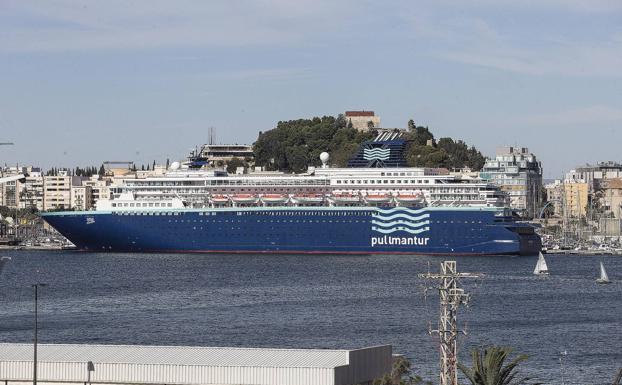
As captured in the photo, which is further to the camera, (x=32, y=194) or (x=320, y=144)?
(x=32, y=194)

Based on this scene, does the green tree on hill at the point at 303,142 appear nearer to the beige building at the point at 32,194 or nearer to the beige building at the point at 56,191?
the beige building at the point at 56,191

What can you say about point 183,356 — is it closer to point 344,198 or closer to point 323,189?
point 344,198

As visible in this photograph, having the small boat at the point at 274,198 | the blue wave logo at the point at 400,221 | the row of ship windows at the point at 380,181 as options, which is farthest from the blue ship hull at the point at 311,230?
the row of ship windows at the point at 380,181

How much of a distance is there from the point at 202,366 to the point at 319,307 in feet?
98.1

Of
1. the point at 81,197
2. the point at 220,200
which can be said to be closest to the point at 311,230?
the point at 220,200

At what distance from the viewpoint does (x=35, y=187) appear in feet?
641

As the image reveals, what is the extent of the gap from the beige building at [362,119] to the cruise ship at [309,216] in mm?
57749

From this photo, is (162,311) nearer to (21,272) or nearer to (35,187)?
(21,272)

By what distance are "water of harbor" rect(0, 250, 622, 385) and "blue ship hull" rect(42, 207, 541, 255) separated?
8.28 feet

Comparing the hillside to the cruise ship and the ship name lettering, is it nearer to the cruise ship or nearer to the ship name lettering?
the cruise ship

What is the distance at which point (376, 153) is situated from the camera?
111125mm

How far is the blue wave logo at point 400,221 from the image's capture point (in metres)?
97.6

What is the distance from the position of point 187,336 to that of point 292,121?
115 metres

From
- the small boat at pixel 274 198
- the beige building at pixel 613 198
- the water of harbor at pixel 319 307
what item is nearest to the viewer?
the water of harbor at pixel 319 307
